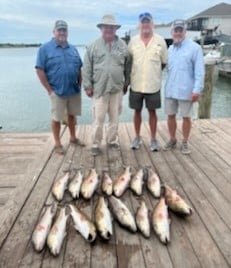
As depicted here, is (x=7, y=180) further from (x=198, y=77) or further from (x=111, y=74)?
(x=198, y=77)

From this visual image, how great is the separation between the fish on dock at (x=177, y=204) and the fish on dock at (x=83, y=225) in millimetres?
715

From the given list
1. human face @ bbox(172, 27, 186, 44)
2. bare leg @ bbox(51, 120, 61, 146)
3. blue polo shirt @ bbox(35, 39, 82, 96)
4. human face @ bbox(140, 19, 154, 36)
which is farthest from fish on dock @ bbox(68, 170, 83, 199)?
human face @ bbox(172, 27, 186, 44)

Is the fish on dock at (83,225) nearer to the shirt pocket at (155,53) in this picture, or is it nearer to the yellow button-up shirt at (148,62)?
the yellow button-up shirt at (148,62)

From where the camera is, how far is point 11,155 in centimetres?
488

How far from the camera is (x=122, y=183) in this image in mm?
3553

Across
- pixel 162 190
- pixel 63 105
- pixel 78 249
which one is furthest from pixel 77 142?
pixel 78 249

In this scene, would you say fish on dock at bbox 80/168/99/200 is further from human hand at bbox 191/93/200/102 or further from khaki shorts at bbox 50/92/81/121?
human hand at bbox 191/93/200/102

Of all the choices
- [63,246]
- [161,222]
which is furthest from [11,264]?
[161,222]

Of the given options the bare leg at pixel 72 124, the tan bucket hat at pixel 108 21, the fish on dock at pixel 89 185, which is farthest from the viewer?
the bare leg at pixel 72 124

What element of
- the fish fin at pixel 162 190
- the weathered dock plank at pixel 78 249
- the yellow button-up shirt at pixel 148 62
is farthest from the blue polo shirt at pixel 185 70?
the weathered dock plank at pixel 78 249

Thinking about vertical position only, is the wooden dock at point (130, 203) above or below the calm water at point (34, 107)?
above

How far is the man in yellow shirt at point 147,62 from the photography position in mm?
4430

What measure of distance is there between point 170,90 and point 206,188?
147 cm

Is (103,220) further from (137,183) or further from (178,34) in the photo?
(178,34)
